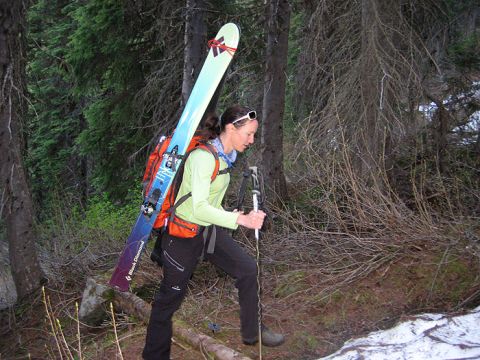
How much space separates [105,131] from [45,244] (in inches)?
151

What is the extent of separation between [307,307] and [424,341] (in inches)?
62.1

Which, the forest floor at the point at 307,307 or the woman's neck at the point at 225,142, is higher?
the woman's neck at the point at 225,142

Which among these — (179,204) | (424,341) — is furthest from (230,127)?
(424,341)

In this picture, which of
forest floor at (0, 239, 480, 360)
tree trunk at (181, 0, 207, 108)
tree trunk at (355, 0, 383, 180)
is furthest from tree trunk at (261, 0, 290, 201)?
forest floor at (0, 239, 480, 360)

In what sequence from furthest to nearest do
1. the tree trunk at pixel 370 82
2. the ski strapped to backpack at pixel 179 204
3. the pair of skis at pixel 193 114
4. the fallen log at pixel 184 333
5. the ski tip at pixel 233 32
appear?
the tree trunk at pixel 370 82 < the ski tip at pixel 233 32 < the pair of skis at pixel 193 114 < the fallen log at pixel 184 333 < the ski strapped to backpack at pixel 179 204

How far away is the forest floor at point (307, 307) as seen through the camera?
403cm

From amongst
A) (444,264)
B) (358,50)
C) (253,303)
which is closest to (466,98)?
(358,50)

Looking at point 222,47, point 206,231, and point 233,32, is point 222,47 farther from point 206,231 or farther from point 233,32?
point 206,231

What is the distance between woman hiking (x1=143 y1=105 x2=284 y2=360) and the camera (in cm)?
305

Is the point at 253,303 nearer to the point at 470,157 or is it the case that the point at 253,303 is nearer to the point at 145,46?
the point at 470,157

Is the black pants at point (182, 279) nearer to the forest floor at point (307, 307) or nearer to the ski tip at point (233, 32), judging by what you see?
the forest floor at point (307, 307)

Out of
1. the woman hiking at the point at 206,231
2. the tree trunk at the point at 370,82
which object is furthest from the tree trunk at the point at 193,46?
the woman hiking at the point at 206,231

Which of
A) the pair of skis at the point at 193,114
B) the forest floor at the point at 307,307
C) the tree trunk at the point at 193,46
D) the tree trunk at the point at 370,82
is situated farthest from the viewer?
the tree trunk at the point at 193,46

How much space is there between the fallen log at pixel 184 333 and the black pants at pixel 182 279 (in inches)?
12.4
